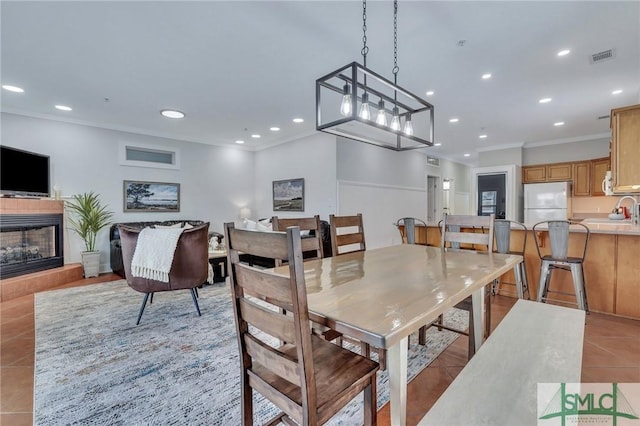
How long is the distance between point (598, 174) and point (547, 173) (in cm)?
80

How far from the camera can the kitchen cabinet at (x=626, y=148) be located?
8.86ft

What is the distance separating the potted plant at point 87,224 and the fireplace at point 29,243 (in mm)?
294

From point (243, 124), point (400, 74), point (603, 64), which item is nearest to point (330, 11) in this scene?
point (400, 74)

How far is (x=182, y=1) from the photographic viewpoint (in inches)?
82.0

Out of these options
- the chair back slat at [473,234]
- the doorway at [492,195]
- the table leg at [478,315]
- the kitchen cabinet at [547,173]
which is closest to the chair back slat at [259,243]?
the table leg at [478,315]

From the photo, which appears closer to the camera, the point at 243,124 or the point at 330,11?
the point at 330,11

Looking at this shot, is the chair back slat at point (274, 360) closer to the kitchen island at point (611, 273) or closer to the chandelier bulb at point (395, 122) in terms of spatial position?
the chandelier bulb at point (395, 122)

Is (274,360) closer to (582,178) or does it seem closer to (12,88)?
(12,88)

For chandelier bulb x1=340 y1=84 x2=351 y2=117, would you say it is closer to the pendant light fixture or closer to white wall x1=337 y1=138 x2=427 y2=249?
the pendant light fixture

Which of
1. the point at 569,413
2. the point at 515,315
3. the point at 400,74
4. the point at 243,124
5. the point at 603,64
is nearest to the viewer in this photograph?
the point at 569,413

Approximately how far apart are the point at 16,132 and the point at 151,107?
6.97 ft

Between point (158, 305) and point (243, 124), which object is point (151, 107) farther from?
point (158, 305)

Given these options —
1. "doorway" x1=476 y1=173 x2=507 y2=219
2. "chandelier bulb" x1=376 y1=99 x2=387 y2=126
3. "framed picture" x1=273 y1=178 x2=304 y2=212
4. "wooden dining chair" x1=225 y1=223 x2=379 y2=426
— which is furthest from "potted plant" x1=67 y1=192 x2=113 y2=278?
"doorway" x1=476 y1=173 x2=507 y2=219

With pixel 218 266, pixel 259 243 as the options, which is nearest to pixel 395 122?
pixel 259 243
